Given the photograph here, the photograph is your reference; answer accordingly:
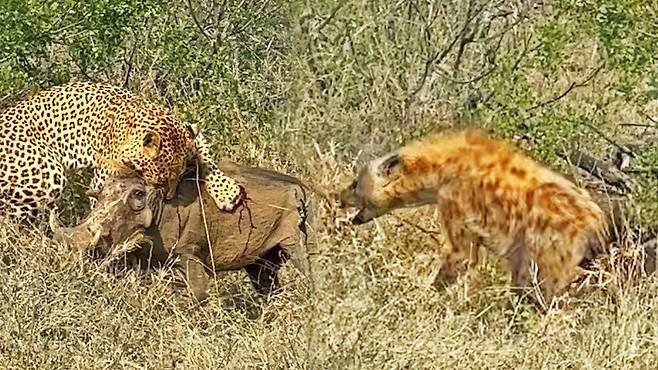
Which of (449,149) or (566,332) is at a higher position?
(449,149)

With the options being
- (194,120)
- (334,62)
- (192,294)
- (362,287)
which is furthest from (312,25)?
(362,287)

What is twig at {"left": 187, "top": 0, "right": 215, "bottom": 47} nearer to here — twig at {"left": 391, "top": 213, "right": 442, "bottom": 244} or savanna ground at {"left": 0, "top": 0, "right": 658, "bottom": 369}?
savanna ground at {"left": 0, "top": 0, "right": 658, "bottom": 369}

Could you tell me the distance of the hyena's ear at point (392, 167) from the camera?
5500 millimetres

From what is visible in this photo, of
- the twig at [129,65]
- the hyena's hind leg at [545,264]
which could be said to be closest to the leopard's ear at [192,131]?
the twig at [129,65]

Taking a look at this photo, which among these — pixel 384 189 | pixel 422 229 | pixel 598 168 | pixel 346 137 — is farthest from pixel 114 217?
pixel 346 137

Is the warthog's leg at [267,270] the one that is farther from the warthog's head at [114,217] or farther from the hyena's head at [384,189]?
the hyena's head at [384,189]

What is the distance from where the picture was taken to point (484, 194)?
17.3 feet

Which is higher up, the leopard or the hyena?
the hyena

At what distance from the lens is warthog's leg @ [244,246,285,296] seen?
672 cm

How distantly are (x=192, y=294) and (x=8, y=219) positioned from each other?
3.70ft

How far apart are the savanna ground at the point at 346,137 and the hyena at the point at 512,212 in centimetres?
12

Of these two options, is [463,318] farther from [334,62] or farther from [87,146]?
[334,62]

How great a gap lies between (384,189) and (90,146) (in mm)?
1814

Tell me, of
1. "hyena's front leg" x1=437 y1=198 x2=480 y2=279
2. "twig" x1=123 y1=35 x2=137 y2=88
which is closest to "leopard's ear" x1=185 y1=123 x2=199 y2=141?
"hyena's front leg" x1=437 y1=198 x2=480 y2=279
